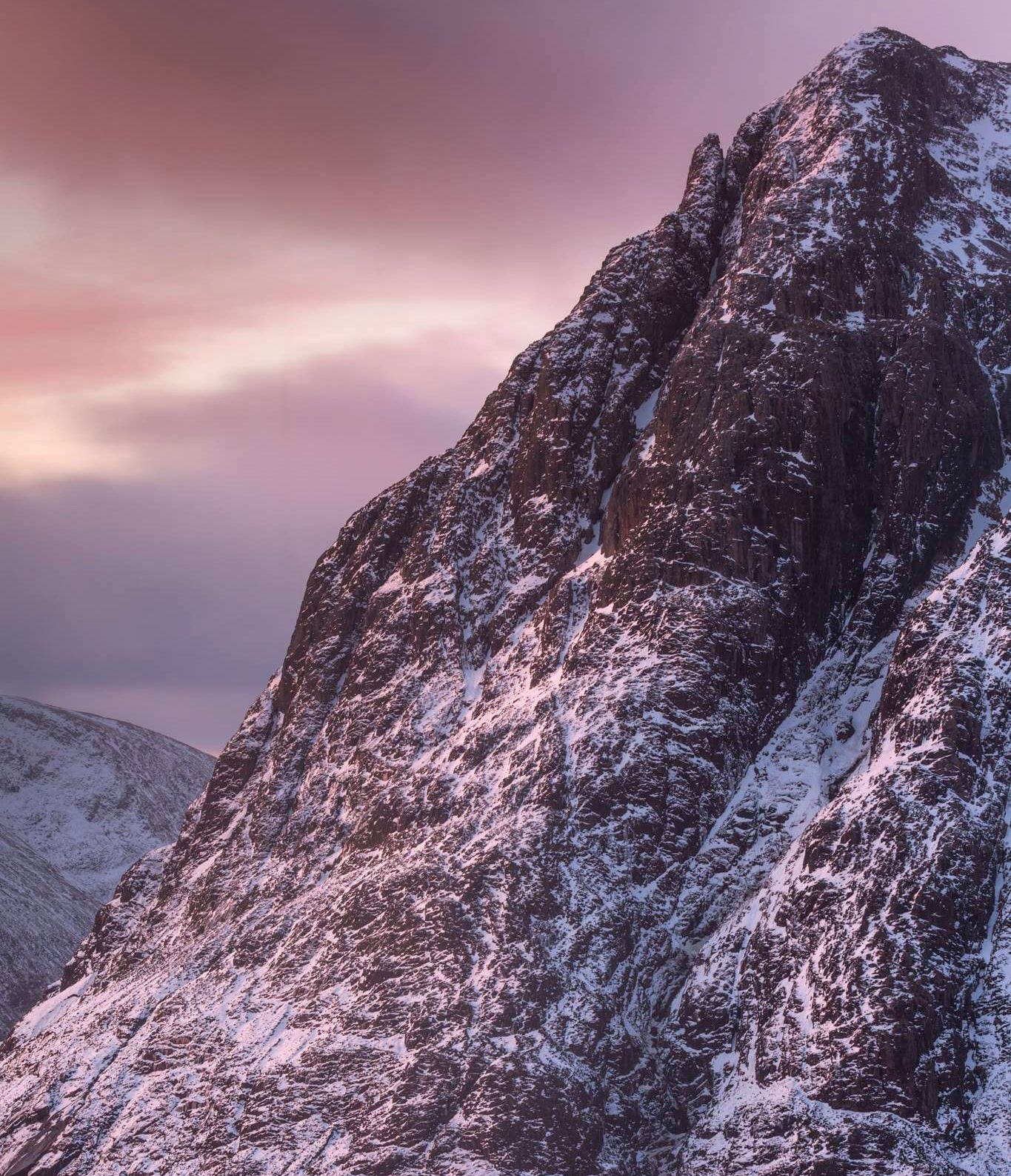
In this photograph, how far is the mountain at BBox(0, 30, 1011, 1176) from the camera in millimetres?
84750

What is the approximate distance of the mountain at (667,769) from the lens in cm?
8475

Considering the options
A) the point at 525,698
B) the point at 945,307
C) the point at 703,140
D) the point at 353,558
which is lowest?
the point at 525,698

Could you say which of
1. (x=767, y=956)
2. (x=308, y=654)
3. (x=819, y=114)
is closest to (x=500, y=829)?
(x=767, y=956)

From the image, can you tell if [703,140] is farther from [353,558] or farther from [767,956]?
[767,956]

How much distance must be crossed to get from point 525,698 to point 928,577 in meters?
27.9

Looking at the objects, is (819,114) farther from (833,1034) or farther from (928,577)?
(833,1034)

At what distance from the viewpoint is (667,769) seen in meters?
99.1

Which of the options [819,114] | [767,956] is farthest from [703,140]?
[767,956]

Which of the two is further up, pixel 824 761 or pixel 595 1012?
pixel 824 761

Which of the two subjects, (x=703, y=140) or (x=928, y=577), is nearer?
(x=928, y=577)

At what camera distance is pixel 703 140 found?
13788cm

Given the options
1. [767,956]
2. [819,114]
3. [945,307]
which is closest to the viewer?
[767,956]

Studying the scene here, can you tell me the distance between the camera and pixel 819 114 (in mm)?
128750

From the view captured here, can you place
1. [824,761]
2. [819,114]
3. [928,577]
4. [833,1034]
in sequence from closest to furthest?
[833,1034]
[824,761]
[928,577]
[819,114]
